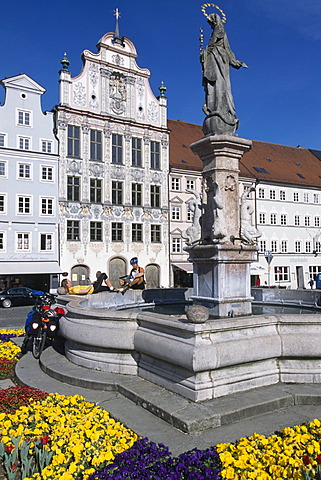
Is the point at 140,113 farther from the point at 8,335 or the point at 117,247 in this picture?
the point at 8,335

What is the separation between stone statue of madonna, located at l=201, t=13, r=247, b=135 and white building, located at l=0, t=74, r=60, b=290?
70.6ft

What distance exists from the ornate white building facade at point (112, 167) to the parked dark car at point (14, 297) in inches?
177

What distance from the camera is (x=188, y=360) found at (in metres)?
4.53

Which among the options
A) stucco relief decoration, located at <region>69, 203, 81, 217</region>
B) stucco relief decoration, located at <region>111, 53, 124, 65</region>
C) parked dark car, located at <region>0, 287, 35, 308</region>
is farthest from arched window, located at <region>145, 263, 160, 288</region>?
stucco relief decoration, located at <region>111, 53, 124, 65</region>

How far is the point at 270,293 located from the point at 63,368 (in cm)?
651

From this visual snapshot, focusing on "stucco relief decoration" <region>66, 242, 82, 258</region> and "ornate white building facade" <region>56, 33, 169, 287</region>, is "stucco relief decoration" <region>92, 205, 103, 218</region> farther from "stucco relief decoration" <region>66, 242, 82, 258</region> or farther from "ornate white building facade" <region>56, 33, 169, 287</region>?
"stucco relief decoration" <region>66, 242, 82, 258</region>

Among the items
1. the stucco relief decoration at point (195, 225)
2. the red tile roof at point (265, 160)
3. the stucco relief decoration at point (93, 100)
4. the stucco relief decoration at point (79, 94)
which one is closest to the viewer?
the stucco relief decoration at point (195, 225)

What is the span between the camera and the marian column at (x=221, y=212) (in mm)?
7137

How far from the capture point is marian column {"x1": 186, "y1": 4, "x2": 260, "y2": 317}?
23.4 ft

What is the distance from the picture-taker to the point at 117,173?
102 feet

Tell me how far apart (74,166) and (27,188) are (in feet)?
12.2

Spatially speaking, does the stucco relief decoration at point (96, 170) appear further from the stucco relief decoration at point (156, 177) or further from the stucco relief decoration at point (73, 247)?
the stucco relief decoration at point (73, 247)

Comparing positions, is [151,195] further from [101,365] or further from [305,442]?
→ [305,442]

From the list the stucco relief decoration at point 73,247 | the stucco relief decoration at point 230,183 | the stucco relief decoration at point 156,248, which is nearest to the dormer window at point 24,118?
the stucco relief decoration at point 73,247
